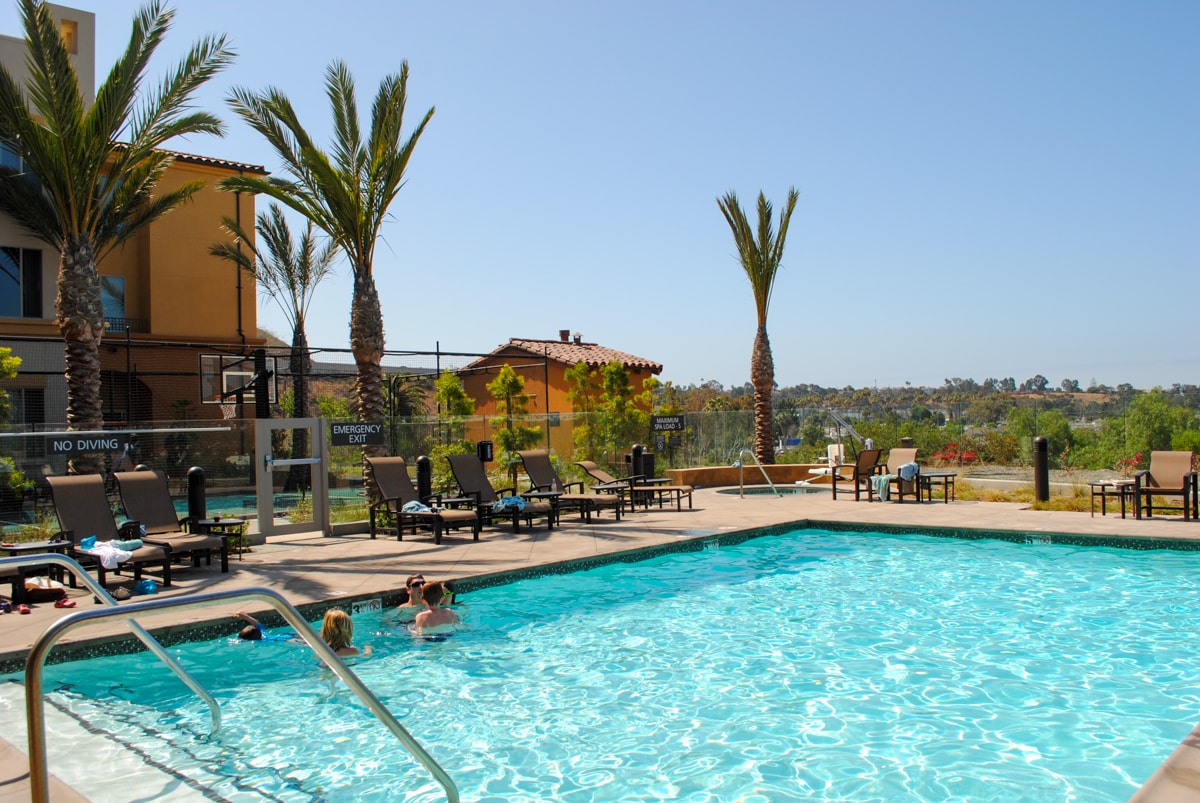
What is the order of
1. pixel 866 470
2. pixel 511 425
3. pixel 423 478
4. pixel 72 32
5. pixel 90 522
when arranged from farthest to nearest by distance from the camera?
1. pixel 72 32
2. pixel 511 425
3. pixel 866 470
4. pixel 423 478
5. pixel 90 522

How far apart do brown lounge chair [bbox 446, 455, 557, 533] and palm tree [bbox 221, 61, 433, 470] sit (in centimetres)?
144

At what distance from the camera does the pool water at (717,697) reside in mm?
5215

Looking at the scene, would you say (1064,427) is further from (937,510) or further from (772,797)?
(772,797)

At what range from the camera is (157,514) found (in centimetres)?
1028

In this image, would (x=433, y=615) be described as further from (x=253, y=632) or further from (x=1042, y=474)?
(x=1042, y=474)

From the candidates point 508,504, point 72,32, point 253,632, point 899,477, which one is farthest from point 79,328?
point 72,32

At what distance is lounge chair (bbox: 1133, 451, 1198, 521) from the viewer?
41.4 feet

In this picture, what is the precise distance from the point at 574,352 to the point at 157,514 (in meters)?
25.7

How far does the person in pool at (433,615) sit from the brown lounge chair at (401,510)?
12.9ft

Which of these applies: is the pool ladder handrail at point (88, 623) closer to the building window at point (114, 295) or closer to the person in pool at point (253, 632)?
the person in pool at point (253, 632)

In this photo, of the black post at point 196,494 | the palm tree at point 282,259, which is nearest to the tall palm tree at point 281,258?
the palm tree at point 282,259

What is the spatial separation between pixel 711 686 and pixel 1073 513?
9368 mm

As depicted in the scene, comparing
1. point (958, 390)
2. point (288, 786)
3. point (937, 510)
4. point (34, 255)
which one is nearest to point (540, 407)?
point (34, 255)

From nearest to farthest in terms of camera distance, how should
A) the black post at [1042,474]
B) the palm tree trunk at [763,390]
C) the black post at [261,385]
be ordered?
the black post at [1042,474] < the black post at [261,385] < the palm tree trunk at [763,390]
